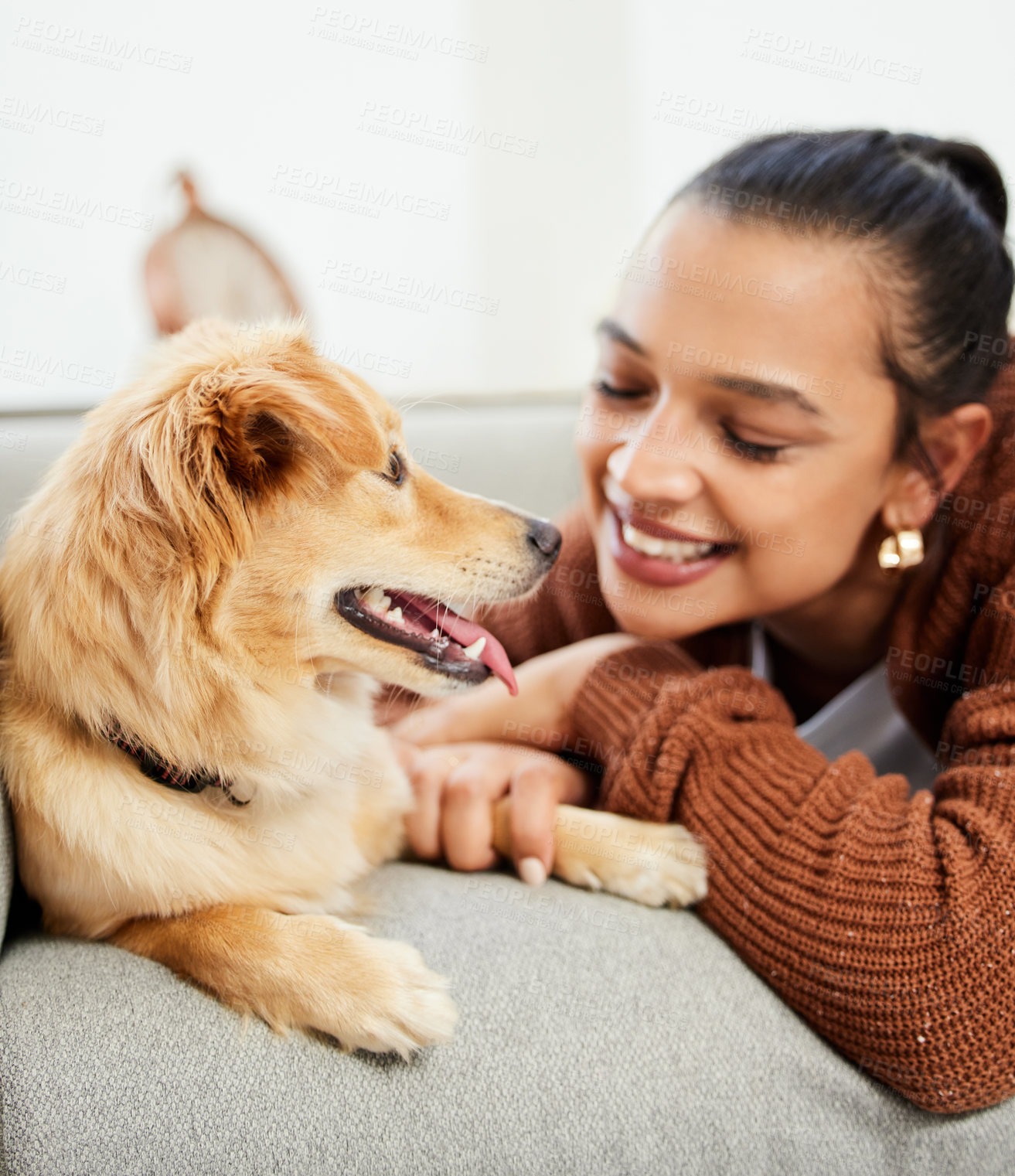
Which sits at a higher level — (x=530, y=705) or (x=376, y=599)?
(x=376, y=599)

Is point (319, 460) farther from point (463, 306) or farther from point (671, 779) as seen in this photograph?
point (463, 306)

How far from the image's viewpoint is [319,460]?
0.82m

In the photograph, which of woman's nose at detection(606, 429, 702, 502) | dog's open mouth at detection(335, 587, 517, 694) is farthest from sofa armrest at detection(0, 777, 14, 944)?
woman's nose at detection(606, 429, 702, 502)

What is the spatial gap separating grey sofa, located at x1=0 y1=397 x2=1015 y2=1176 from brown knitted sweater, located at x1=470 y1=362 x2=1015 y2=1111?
64mm

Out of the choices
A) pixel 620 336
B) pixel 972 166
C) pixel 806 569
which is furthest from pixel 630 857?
pixel 972 166

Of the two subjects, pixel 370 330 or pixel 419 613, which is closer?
pixel 419 613

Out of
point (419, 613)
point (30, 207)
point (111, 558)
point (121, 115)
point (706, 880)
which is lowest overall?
point (706, 880)

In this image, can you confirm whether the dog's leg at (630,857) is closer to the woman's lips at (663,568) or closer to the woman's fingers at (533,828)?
the woman's fingers at (533,828)

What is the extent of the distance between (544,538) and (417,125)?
7.66ft

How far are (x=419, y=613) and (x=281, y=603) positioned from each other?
189 mm

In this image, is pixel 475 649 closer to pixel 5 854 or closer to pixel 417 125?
pixel 5 854

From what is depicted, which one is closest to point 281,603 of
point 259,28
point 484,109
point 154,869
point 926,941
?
point 154,869

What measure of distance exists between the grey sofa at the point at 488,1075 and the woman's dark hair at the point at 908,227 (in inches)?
31.4

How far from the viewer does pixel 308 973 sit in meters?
0.78
